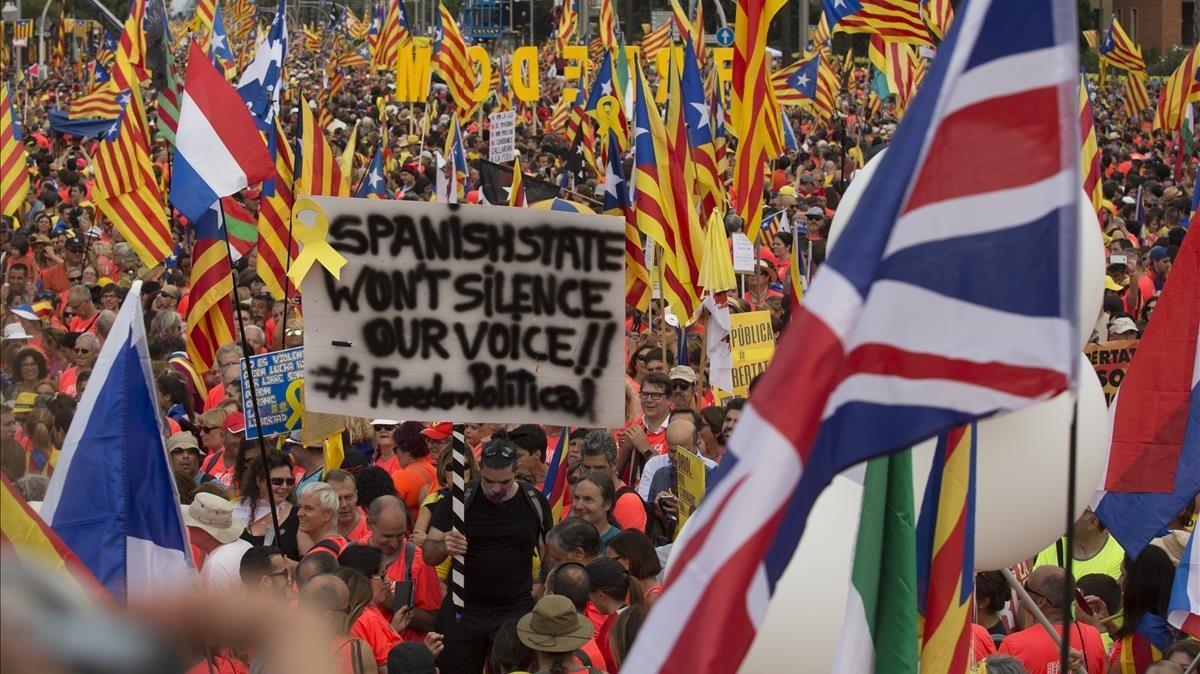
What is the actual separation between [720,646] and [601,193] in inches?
536

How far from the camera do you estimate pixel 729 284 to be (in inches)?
423

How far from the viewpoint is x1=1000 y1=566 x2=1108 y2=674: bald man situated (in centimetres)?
600

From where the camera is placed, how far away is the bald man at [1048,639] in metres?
6.00

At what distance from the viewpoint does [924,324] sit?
308cm

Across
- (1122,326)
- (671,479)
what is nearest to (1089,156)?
(1122,326)

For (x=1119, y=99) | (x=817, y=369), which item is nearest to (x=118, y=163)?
(x=817, y=369)

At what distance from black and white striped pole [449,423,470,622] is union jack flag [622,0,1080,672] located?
4018mm

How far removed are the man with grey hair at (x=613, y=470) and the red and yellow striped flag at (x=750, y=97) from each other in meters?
4.19

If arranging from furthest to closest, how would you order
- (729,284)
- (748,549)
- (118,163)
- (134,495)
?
(118,163) → (729,284) → (134,495) → (748,549)

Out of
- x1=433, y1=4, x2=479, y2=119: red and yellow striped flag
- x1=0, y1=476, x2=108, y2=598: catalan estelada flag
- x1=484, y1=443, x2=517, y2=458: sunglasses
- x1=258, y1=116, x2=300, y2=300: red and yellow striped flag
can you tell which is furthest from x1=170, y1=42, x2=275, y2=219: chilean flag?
x1=433, y1=4, x2=479, y2=119: red and yellow striped flag

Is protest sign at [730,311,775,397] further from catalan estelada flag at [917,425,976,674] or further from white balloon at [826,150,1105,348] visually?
catalan estelada flag at [917,425,976,674]

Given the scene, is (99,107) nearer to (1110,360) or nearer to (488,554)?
(1110,360)

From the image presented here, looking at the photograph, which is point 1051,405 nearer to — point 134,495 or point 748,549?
point 748,549

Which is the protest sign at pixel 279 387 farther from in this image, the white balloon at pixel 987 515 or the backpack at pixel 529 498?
the white balloon at pixel 987 515
